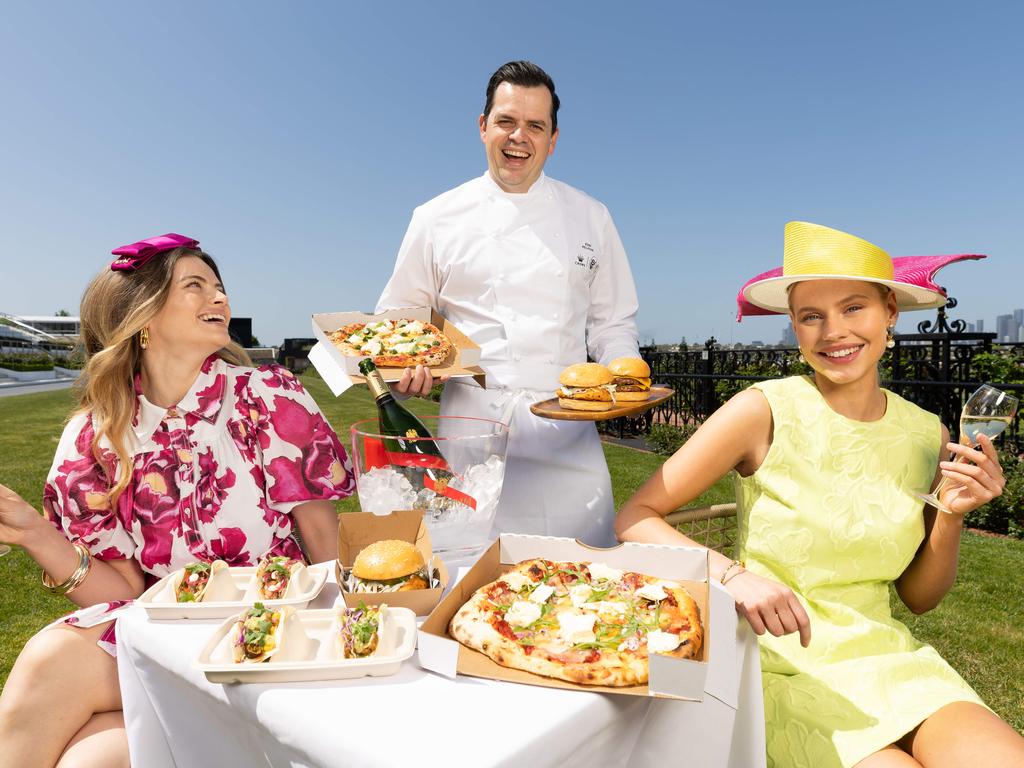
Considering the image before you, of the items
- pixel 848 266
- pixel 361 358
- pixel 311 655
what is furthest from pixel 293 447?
pixel 848 266

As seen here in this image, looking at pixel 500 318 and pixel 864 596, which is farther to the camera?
pixel 500 318

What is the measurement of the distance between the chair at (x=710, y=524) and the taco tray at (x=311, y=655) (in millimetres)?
1383

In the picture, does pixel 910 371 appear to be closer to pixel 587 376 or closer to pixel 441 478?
pixel 587 376

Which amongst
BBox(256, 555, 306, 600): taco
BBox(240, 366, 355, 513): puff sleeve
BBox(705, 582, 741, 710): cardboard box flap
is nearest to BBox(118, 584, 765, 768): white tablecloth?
BBox(705, 582, 741, 710): cardboard box flap

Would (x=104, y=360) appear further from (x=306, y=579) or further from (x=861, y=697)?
(x=861, y=697)

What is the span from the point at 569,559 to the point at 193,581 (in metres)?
0.91

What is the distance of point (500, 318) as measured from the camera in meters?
2.88

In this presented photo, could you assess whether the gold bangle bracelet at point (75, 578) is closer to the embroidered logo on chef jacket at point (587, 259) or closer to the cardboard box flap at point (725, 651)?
the cardboard box flap at point (725, 651)

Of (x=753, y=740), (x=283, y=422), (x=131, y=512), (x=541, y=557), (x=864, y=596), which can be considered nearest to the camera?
(x=753, y=740)

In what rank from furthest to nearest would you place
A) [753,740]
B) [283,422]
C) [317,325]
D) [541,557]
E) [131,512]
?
[317,325] → [283,422] → [131,512] → [541,557] → [753,740]

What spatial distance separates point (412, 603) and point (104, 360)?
4.65ft

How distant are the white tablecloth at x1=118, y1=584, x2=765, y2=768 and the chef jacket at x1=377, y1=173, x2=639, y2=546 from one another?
140 centimetres

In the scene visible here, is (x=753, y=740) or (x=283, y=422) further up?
(x=283, y=422)

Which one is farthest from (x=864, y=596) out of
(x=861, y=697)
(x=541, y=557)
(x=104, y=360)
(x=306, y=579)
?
(x=104, y=360)
